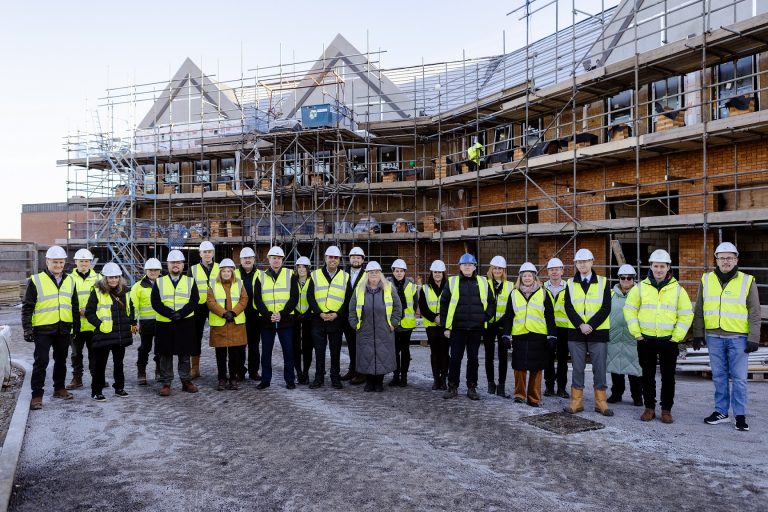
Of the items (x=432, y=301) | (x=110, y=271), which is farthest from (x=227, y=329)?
(x=432, y=301)

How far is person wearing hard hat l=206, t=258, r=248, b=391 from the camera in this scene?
26.7 ft

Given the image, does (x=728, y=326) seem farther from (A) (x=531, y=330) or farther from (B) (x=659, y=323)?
(A) (x=531, y=330)

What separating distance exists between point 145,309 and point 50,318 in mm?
1310

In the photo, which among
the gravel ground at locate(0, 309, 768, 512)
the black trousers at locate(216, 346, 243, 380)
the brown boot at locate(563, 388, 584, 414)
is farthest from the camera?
the black trousers at locate(216, 346, 243, 380)

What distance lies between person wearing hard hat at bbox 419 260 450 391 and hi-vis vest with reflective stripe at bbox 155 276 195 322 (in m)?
3.38

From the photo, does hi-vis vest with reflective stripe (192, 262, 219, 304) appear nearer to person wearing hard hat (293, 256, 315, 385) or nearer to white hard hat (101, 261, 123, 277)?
white hard hat (101, 261, 123, 277)

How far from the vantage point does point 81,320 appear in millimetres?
8000

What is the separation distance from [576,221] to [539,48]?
27.2 feet

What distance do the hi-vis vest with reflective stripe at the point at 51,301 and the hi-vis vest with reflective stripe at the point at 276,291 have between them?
2502 millimetres

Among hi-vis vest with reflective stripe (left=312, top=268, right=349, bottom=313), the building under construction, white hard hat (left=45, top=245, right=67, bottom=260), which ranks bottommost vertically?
hi-vis vest with reflective stripe (left=312, top=268, right=349, bottom=313)

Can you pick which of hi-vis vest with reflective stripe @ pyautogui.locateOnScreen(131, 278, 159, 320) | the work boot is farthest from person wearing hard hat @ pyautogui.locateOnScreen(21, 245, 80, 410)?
hi-vis vest with reflective stripe @ pyautogui.locateOnScreen(131, 278, 159, 320)

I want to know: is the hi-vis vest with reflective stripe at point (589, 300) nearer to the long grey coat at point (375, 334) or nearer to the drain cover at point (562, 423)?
the drain cover at point (562, 423)

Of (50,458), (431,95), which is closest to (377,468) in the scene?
(50,458)

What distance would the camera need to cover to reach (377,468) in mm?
5129
